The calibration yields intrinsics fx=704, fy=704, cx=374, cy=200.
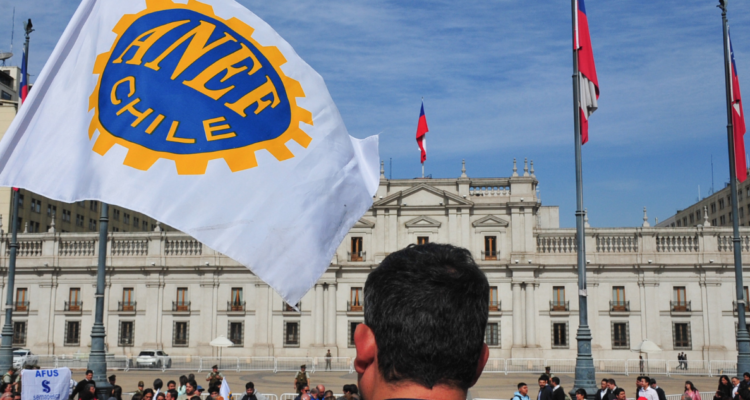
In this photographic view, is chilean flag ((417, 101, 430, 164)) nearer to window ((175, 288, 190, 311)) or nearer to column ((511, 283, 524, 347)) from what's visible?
column ((511, 283, 524, 347))

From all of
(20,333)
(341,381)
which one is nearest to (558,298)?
(341,381)

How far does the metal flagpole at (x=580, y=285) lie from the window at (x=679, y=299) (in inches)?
1424

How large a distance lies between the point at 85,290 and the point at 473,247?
93.0 feet

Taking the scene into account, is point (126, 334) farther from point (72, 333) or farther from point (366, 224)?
point (366, 224)

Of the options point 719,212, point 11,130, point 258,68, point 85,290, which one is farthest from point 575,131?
point 719,212

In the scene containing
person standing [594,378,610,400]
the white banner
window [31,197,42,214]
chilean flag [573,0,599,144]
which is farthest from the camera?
window [31,197,42,214]

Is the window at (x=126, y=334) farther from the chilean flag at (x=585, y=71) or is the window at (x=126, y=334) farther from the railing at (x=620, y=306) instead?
the chilean flag at (x=585, y=71)

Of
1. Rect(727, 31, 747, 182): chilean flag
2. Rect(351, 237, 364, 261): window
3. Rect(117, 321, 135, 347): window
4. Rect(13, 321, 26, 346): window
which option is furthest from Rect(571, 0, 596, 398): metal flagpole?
Rect(13, 321, 26, 346): window

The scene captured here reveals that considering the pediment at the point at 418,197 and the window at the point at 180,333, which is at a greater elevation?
the pediment at the point at 418,197

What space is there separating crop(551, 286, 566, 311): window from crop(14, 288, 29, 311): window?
125ft

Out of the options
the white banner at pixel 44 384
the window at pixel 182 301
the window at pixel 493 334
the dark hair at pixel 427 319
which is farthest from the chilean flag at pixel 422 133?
the dark hair at pixel 427 319

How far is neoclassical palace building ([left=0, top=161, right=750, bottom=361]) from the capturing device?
4775cm

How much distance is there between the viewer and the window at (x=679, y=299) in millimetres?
47469

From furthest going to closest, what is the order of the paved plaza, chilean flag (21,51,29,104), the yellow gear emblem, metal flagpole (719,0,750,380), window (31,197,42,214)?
window (31,197,42,214)
the paved plaza
metal flagpole (719,0,750,380)
chilean flag (21,51,29,104)
the yellow gear emblem
